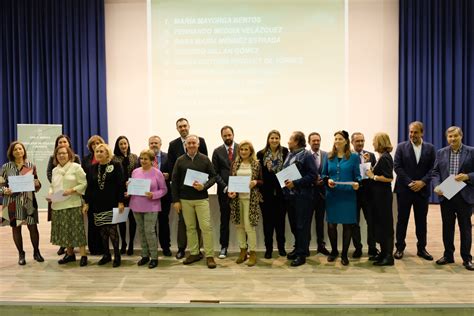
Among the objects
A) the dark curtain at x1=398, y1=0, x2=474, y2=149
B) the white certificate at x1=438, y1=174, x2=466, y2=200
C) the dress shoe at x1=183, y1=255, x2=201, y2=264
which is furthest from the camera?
the dark curtain at x1=398, y1=0, x2=474, y2=149

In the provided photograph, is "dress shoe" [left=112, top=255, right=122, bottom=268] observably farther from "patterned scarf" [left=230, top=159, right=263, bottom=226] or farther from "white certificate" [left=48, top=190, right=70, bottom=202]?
"patterned scarf" [left=230, top=159, right=263, bottom=226]

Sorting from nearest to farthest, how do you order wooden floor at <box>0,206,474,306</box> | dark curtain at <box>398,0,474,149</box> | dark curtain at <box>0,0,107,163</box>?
wooden floor at <box>0,206,474,306</box>
dark curtain at <box>398,0,474,149</box>
dark curtain at <box>0,0,107,163</box>

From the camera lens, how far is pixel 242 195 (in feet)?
13.6

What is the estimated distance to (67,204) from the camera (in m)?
4.12

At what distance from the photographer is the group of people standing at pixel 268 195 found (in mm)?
4004

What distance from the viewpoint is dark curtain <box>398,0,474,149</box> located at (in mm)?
7430

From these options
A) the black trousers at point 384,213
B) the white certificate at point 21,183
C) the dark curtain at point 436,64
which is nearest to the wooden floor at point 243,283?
the black trousers at point 384,213

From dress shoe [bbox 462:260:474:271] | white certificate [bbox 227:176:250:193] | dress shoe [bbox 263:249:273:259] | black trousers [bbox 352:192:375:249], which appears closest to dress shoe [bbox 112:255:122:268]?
white certificate [bbox 227:176:250:193]

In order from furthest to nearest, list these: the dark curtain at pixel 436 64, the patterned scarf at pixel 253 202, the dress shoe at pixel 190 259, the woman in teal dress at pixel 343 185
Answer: the dark curtain at pixel 436 64, the dress shoe at pixel 190 259, the patterned scarf at pixel 253 202, the woman in teal dress at pixel 343 185

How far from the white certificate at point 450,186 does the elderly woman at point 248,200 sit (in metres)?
1.79

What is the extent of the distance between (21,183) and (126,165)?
1.08 m

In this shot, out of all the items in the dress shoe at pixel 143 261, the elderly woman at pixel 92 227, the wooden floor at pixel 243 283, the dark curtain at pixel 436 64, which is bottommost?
the wooden floor at pixel 243 283

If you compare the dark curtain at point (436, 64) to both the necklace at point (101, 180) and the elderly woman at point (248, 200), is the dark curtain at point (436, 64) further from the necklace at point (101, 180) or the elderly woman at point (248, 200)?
the necklace at point (101, 180)

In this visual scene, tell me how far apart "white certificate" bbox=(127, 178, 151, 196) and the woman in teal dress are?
1847mm
